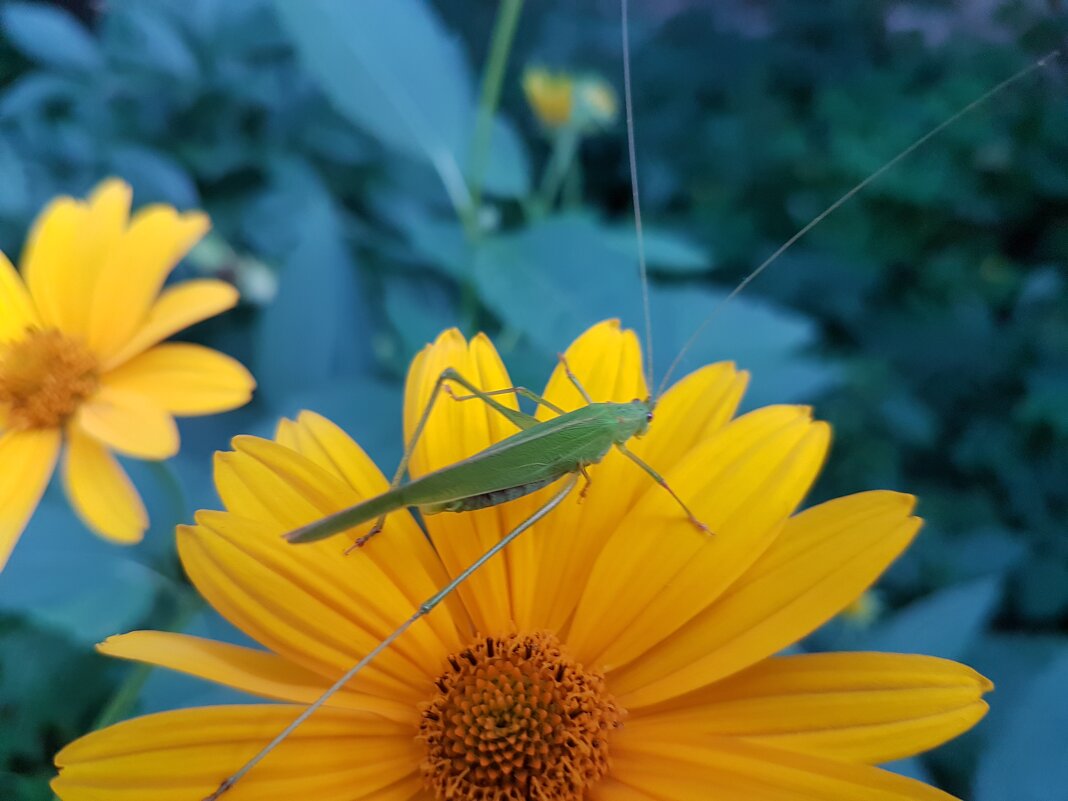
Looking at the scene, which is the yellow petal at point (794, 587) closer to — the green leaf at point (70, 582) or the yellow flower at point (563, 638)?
the yellow flower at point (563, 638)

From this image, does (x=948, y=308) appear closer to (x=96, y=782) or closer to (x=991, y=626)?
(x=991, y=626)

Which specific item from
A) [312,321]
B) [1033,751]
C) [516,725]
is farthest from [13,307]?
[1033,751]

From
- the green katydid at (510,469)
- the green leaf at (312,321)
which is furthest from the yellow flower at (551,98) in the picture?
the green katydid at (510,469)

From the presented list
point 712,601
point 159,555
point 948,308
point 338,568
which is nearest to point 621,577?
point 712,601

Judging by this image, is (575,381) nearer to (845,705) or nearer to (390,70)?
(845,705)

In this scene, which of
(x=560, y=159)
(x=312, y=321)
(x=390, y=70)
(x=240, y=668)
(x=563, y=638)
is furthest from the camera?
(x=560, y=159)

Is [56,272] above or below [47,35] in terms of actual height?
below
